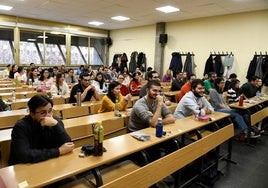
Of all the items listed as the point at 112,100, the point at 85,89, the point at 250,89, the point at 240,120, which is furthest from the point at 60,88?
the point at 250,89

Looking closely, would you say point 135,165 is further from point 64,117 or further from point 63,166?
point 64,117

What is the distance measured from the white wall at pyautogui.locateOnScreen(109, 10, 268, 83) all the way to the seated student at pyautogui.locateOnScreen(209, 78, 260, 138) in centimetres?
317

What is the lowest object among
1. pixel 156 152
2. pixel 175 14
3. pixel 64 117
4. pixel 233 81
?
pixel 156 152

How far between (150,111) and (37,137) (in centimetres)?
146

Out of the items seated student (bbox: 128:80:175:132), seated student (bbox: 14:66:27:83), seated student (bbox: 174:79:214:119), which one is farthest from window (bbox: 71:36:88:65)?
seated student (bbox: 128:80:175:132)

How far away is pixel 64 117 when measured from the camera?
3.35 meters

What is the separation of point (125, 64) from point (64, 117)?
812 cm

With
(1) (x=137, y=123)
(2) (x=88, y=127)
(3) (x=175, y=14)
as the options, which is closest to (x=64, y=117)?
(2) (x=88, y=127)

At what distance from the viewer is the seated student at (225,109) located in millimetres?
4419

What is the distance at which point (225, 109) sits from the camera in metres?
Result: 4.61

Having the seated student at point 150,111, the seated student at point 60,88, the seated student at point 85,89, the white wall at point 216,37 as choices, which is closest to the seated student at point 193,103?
the seated student at point 150,111

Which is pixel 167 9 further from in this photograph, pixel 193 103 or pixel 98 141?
pixel 98 141

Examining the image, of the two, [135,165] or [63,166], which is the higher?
[63,166]

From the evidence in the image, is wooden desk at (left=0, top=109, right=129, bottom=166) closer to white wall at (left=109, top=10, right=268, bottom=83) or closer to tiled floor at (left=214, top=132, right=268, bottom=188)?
tiled floor at (left=214, top=132, right=268, bottom=188)
